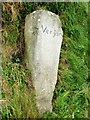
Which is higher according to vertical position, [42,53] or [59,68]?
[42,53]

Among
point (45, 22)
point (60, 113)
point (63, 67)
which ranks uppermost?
point (45, 22)

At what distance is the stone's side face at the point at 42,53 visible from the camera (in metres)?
3.99

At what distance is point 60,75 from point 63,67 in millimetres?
107

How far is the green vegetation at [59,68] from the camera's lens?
3.86 metres

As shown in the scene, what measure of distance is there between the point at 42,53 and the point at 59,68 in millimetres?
473

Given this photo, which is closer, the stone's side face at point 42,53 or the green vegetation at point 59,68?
the green vegetation at point 59,68

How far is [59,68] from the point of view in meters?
4.42

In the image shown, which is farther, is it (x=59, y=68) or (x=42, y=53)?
(x=59, y=68)

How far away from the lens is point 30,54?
13.2ft

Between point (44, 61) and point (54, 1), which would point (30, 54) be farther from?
point (54, 1)

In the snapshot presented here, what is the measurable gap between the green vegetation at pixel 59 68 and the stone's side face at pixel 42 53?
0.08m

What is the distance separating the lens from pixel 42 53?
401 centimetres

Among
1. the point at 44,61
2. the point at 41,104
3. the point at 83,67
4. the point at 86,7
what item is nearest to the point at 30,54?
the point at 44,61

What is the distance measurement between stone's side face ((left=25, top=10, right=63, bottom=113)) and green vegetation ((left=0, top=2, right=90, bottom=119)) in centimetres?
8
